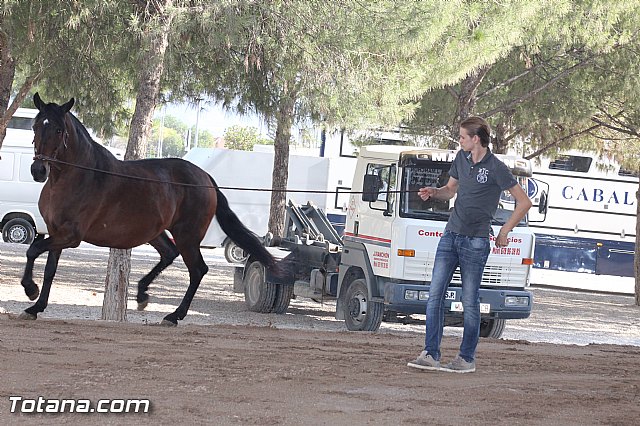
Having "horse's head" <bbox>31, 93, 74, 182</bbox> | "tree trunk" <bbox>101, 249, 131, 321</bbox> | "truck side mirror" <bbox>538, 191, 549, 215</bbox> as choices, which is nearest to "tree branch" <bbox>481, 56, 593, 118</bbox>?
"truck side mirror" <bbox>538, 191, 549, 215</bbox>

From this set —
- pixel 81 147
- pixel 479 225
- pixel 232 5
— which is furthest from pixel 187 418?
pixel 232 5

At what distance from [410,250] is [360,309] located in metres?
1.13

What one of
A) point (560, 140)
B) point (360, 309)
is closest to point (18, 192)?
point (560, 140)

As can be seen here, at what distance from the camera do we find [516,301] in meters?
13.3

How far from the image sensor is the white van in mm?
26172

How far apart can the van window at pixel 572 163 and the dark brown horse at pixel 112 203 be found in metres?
18.3

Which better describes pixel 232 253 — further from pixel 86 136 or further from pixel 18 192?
pixel 86 136

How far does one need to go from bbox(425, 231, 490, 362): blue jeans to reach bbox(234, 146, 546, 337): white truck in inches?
160

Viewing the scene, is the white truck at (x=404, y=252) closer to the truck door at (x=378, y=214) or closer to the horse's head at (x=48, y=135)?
the truck door at (x=378, y=214)

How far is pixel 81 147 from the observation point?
10.1 m

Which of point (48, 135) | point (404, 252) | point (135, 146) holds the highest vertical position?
point (135, 146)

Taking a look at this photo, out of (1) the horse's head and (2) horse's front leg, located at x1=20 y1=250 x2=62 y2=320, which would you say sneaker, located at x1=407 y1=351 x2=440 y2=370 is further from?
(1) the horse's head

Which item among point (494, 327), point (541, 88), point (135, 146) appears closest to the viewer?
point (135, 146)

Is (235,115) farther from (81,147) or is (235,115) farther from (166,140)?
(166,140)
